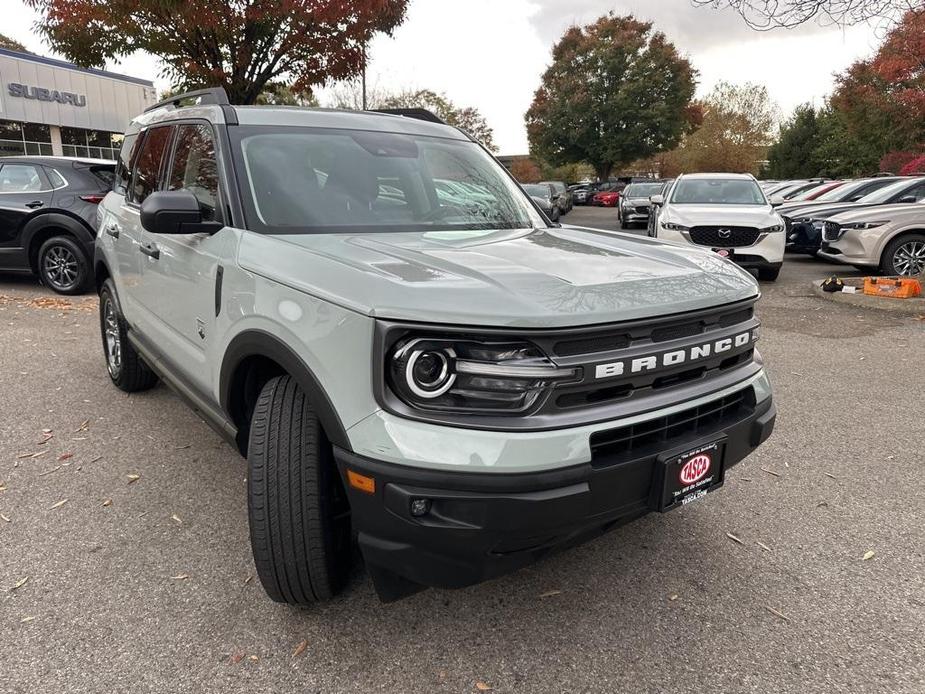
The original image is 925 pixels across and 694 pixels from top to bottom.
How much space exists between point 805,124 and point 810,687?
46220 millimetres

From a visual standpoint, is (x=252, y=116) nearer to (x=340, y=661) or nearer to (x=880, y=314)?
(x=340, y=661)

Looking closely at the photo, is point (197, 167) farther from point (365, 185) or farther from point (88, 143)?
point (88, 143)

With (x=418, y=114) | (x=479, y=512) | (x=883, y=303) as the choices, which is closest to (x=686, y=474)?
(x=479, y=512)

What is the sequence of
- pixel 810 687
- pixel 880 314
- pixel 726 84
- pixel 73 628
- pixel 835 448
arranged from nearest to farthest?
pixel 810 687
pixel 73 628
pixel 835 448
pixel 880 314
pixel 726 84

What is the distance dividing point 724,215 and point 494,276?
341 inches

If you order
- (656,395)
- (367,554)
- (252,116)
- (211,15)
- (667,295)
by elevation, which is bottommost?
(367,554)

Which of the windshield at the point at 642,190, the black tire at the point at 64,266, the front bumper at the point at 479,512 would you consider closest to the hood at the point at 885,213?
the front bumper at the point at 479,512

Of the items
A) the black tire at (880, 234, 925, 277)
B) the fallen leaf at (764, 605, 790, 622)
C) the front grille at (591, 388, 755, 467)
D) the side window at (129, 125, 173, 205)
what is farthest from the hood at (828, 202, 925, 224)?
the side window at (129, 125, 173, 205)

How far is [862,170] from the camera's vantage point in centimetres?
3509

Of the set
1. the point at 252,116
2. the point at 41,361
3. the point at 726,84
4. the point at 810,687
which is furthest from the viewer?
the point at 726,84

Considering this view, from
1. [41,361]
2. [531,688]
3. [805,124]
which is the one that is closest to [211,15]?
[41,361]

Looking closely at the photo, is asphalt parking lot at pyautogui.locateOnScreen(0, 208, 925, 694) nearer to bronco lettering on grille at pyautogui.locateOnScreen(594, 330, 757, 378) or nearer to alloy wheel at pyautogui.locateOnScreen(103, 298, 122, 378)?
alloy wheel at pyautogui.locateOnScreen(103, 298, 122, 378)

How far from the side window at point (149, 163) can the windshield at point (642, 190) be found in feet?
63.2

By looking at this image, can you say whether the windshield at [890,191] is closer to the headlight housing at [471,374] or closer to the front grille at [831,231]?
the front grille at [831,231]
